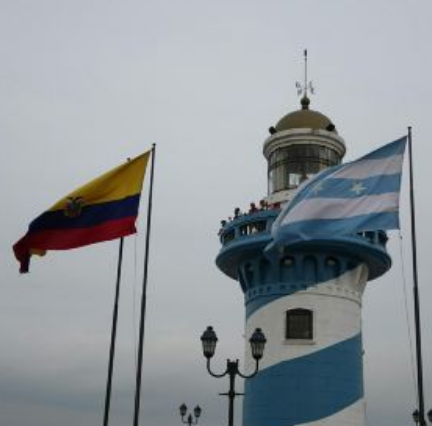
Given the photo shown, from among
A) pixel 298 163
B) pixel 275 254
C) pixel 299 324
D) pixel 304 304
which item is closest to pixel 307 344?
pixel 299 324

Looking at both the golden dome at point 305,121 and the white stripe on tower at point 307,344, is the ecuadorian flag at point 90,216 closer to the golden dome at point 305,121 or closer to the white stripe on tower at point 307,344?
the white stripe on tower at point 307,344

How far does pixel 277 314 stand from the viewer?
3100cm

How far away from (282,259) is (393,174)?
1254 centimetres

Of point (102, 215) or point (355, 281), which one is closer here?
point (102, 215)

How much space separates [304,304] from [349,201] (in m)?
12.2

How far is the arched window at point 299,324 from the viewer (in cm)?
3065

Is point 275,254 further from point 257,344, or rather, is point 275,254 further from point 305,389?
point 257,344

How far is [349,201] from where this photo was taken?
19.2 m

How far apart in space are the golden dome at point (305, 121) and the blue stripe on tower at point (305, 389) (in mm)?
8804

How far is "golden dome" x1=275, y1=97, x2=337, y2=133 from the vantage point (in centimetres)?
3356

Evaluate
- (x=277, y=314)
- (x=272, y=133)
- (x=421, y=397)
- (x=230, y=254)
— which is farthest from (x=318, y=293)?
(x=421, y=397)

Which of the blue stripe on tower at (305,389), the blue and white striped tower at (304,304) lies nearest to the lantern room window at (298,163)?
the blue and white striped tower at (304,304)

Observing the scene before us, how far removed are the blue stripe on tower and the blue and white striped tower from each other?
36 mm

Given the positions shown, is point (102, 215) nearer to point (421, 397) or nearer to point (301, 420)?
point (421, 397)
